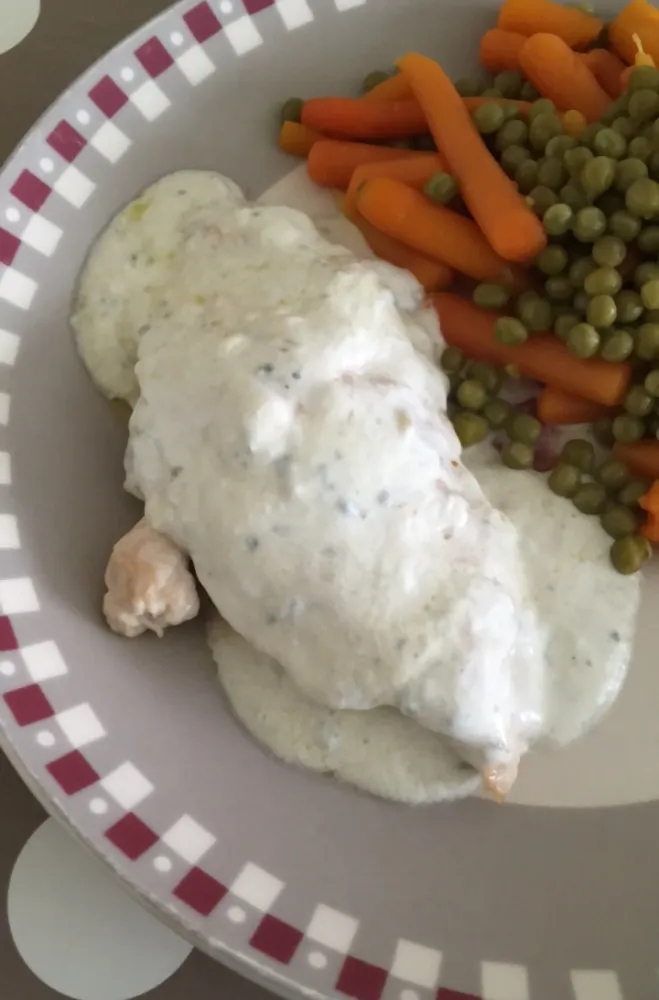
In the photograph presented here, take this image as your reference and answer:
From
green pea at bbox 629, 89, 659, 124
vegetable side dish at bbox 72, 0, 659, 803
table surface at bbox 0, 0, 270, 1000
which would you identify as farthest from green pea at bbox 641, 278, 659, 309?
table surface at bbox 0, 0, 270, 1000

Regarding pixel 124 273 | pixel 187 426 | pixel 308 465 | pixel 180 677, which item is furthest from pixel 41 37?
pixel 180 677

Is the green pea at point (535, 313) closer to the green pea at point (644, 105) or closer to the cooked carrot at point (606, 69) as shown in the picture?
the green pea at point (644, 105)

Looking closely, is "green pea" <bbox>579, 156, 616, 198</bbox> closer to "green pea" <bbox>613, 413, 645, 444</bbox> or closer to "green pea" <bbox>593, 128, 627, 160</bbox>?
"green pea" <bbox>593, 128, 627, 160</bbox>

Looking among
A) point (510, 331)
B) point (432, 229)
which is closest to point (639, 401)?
point (510, 331)

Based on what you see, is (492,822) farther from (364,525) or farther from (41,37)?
(41,37)

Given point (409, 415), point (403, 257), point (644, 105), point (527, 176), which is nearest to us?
point (409, 415)

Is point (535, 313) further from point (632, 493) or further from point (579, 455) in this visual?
point (632, 493)

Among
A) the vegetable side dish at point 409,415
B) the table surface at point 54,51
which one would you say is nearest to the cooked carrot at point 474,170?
the vegetable side dish at point 409,415
